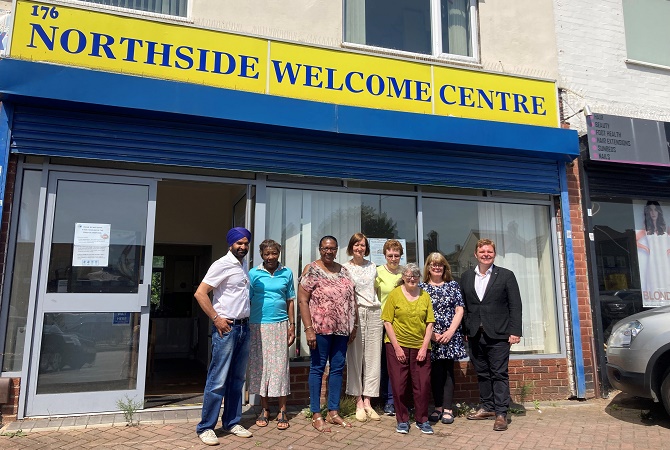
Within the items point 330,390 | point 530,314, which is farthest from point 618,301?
point 330,390

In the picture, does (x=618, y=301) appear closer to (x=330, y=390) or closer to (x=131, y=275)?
(x=330, y=390)

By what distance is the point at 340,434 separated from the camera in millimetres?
4375

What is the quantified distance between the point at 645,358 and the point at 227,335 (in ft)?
13.1

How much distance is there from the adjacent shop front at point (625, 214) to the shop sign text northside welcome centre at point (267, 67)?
0.96 metres

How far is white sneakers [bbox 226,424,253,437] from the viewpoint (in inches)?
167

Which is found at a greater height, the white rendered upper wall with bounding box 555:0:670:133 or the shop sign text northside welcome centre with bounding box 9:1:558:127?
the white rendered upper wall with bounding box 555:0:670:133

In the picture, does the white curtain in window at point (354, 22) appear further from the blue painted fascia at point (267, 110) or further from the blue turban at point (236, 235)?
the blue turban at point (236, 235)

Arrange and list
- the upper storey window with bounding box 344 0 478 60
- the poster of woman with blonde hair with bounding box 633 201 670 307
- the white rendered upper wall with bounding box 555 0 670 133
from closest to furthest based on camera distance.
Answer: the upper storey window with bounding box 344 0 478 60 → the white rendered upper wall with bounding box 555 0 670 133 → the poster of woman with blonde hair with bounding box 633 201 670 307

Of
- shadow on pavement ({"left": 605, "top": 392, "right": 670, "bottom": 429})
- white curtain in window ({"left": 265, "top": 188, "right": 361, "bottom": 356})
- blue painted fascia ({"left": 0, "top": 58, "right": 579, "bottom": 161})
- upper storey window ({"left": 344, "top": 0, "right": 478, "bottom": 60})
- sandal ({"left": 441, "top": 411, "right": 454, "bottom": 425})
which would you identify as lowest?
shadow on pavement ({"left": 605, "top": 392, "right": 670, "bottom": 429})

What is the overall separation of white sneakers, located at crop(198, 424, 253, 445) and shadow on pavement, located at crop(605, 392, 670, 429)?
12.9ft

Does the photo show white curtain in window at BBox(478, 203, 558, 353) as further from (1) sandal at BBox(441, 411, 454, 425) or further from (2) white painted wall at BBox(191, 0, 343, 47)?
(2) white painted wall at BBox(191, 0, 343, 47)

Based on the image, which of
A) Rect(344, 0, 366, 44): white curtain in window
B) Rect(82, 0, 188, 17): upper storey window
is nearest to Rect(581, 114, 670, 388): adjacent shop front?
Rect(344, 0, 366, 44): white curtain in window

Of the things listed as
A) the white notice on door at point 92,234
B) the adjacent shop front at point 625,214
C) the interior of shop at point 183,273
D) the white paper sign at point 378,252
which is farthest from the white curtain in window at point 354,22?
the white notice on door at point 92,234

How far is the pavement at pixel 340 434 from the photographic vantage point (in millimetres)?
4078
